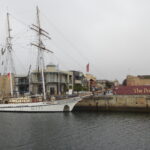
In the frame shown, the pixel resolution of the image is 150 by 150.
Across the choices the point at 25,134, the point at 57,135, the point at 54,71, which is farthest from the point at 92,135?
the point at 54,71

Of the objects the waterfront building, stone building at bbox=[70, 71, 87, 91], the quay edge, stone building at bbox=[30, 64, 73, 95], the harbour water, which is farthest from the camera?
stone building at bbox=[70, 71, 87, 91]

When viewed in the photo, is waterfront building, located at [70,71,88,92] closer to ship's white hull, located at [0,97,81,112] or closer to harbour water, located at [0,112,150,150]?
ship's white hull, located at [0,97,81,112]

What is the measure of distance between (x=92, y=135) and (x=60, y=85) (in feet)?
173

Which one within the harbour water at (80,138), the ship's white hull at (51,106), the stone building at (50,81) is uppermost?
the stone building at (50,81)

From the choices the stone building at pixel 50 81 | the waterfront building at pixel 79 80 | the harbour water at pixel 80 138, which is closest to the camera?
the harbour water at pixel 80 138

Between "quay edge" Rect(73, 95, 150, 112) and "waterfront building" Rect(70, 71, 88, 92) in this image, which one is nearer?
"quay edge" Rect(73, 95, 150, 112)

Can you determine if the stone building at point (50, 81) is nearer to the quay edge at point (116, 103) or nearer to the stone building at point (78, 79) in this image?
the stone building at point (78, 79)

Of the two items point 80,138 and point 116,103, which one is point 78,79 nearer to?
point 116,103

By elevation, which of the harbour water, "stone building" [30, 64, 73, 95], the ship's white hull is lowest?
the harbour water

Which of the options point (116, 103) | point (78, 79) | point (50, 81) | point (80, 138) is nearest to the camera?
point (80, 138)

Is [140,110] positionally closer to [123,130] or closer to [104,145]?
[123,130]

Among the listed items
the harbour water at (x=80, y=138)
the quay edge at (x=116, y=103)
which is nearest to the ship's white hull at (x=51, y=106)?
the quay edge at (x=116, y=103)

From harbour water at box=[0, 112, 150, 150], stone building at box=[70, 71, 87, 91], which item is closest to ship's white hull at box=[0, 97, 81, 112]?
harbour water at box=[0, 112, 150, 150]

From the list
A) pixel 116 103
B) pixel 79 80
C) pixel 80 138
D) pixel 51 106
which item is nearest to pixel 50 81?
pixel 79 80
